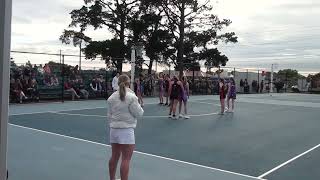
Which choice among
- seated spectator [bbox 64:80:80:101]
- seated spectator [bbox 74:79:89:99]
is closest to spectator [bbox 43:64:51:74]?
seated spectator [bbox 64:80:80:101]

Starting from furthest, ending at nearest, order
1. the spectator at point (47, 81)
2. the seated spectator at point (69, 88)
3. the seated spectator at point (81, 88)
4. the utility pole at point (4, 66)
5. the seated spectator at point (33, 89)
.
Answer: the seated spectator at point (81, 88) → the seated spectator at point (69, 88) → the spectator at point (47, 81) → the seated spectator at point (33, 89) → the utility pole at point (4, 66)

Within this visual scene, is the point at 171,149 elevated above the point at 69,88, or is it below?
below

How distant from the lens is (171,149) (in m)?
10.5

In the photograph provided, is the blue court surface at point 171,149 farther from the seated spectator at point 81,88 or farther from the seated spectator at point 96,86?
the seated spectator at point 96,86

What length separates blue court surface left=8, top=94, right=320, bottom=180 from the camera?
788 cm

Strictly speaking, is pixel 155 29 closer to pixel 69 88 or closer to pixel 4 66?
pixel 69 88

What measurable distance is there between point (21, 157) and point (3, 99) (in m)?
7.23

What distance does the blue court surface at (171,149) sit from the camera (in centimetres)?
788

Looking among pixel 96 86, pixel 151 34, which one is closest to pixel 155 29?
pixel 151 34

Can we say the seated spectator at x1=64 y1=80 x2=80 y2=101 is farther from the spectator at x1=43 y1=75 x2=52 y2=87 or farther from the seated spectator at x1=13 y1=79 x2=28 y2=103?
the seated spectator at x1=13 y1=79 x2=28 y2=103

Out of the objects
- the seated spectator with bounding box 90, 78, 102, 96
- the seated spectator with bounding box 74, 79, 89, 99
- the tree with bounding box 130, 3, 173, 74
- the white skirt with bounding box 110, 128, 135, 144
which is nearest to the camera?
the white skirt with bounding box 110, 128, 135, 144

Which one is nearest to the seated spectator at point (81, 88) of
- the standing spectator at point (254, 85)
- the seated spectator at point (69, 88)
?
the seated spectator at point (69, 88)

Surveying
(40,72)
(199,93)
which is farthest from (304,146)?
(199,93)

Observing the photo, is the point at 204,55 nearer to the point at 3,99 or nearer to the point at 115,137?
the point at 115,137
